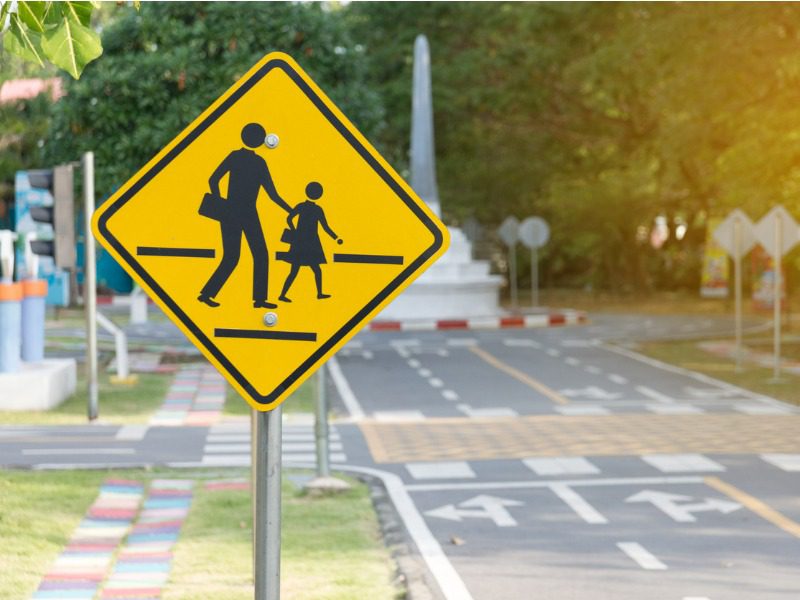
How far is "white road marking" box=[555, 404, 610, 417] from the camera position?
1975 centimetres

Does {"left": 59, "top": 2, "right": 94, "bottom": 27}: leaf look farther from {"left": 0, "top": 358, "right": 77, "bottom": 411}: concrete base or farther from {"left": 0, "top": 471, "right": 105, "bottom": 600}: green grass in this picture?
{"left": 0, "top": 358, "right": 77, "bottom": 411}: concrete base

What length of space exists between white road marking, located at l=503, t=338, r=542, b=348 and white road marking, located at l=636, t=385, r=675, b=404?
28.3ft

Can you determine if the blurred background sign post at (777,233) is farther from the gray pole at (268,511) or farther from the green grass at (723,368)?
the gray pole at (268,511)

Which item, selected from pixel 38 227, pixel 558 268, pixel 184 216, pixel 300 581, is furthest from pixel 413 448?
pixel 558 268

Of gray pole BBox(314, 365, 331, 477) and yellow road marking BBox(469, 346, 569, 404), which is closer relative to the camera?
gray pole BBox(314, 365, 331, 477)

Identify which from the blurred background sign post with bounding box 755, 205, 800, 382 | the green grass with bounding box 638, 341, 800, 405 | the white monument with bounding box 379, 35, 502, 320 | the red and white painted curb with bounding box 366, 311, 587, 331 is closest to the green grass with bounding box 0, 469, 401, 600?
the green grass with bounding box 638, 341, 800, 405

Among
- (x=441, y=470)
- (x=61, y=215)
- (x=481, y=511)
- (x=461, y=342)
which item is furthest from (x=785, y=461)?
(x=461, y=342)

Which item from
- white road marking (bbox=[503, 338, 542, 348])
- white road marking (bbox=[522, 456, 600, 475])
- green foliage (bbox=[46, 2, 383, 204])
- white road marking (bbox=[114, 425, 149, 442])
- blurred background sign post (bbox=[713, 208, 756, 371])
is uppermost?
green foliage (bbox=[46, 2, 383, 204])

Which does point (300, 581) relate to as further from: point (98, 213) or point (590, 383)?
point (590, 383)

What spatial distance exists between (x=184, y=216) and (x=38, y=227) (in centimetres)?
3743

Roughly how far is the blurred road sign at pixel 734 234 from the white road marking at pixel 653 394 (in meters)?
3.71

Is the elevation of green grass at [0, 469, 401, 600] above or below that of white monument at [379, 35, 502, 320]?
below

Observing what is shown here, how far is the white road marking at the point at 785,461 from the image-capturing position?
1434 centimetres

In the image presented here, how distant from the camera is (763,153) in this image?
94.6 ft
